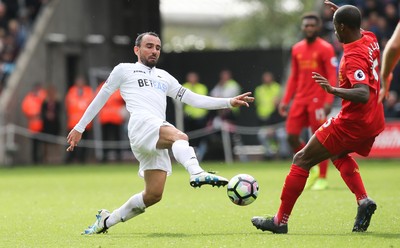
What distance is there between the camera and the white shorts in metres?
10.3

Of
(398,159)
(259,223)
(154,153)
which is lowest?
(398,159)

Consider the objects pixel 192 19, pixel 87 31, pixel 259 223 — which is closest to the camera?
pixel 259 223

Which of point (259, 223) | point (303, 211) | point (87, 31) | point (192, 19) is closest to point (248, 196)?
point (259, 223)

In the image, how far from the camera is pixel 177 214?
Result: 12.9 metres

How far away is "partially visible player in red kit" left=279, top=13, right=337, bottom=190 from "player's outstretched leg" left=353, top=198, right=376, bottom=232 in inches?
237

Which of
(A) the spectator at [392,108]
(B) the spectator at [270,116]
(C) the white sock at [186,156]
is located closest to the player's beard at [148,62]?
(C) the white sock at [186,156]

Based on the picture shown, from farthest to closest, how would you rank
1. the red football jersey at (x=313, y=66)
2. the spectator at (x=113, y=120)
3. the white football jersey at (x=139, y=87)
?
the spectator at (x=113, y=120)
the red football jersey at (x=313, y=66)
the white football jersey at (x=139, y=87)

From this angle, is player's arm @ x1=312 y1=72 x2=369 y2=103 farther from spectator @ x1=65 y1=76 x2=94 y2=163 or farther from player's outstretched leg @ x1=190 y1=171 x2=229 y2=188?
spectator @ x1=65 y1=76 x2=94 y2=163

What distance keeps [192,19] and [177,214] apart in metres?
48.7

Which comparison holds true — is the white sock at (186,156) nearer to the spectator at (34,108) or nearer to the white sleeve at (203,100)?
the white sleeve at (203,100)

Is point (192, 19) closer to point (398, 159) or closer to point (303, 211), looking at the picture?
point (398, 159)

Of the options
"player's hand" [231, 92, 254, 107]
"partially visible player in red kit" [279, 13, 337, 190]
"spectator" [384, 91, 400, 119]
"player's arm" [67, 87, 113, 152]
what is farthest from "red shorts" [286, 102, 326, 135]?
"spectator" [384, 91, 400, 119]

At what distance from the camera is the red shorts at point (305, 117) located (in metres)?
16.4

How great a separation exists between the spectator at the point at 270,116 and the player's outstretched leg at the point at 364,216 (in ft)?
59.7
